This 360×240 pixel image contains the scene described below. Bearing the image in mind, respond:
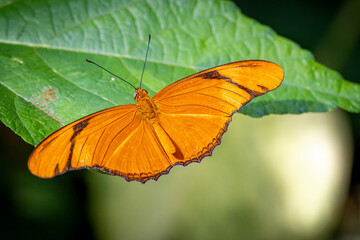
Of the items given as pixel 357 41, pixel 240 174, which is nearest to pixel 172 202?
pixel 240 174

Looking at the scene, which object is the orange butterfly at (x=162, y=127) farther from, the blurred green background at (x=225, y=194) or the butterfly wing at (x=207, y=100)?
the blurred green background at (x=225, y=194)

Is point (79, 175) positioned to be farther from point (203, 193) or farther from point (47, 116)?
point (47, 116)

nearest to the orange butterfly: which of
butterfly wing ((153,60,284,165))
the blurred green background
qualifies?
butterfly wing ((153,60,284,165))

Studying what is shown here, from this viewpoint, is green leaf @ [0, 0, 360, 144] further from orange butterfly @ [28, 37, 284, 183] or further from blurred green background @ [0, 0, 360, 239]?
blurred green background @ [0, 0, 360, 239]

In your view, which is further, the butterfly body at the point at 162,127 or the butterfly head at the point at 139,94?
the butterfly head at the point at 139,94

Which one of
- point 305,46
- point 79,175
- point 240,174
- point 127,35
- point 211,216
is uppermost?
point 127,35

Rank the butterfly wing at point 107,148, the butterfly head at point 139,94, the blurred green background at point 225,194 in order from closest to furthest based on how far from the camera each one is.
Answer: the butterfly wing at point 107,148 → the butterfly head at point 139,94 → the blurred green background at point 225,194

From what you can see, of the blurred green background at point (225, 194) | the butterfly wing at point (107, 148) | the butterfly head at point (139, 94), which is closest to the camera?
the butterfly wing at point (107, 148)

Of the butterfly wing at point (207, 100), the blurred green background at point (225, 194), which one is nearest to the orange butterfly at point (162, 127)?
the butterfly wing at point (207, 100)
